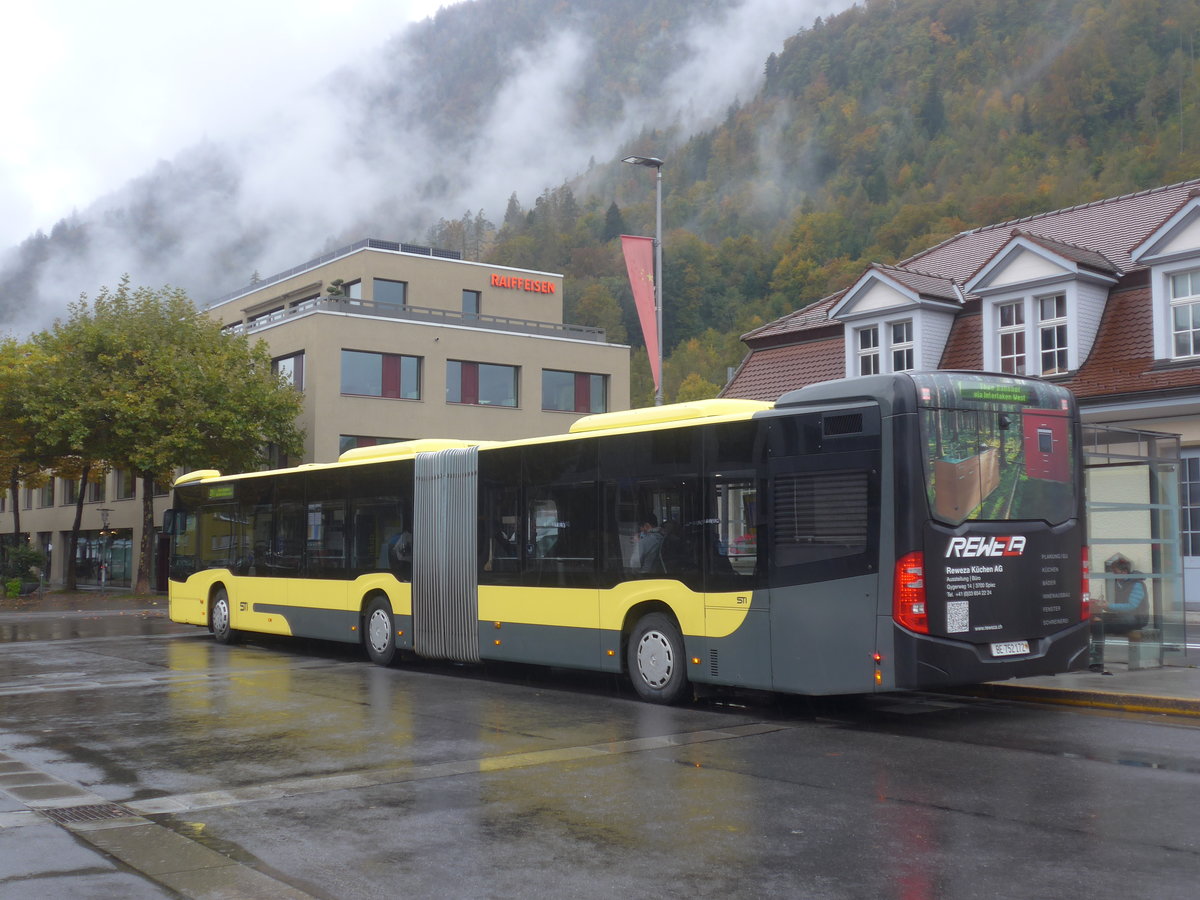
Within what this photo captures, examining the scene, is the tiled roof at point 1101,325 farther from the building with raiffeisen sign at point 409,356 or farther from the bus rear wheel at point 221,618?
the building with raiffeisen sign at point 409,356

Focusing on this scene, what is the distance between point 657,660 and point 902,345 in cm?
1325

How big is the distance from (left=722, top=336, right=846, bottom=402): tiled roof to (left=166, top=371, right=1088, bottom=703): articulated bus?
11.5 meters

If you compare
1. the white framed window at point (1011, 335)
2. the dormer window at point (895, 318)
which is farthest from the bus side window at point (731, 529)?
the white framed window at point (1011, 335)

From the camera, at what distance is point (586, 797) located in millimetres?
8094

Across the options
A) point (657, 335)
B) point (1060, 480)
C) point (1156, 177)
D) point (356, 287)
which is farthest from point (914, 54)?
point (1060, 480)

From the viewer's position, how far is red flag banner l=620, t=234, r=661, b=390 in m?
22.4

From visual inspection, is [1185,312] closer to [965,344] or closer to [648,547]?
[965,344]

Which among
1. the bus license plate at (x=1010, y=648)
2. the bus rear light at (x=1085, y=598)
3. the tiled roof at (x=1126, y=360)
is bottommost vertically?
the bus license plate at (x=1010, y=648)

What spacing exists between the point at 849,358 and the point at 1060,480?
13748mm

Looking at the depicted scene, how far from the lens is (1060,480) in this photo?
11.8 meters

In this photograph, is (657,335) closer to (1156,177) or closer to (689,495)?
(689,495)

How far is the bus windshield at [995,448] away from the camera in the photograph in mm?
10898

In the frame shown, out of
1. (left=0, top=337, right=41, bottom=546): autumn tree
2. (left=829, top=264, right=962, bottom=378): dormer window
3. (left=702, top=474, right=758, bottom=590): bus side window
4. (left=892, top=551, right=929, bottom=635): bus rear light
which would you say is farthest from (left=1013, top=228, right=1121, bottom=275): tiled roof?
(left=0, top=337, right=41, bottom=546): autumn tree

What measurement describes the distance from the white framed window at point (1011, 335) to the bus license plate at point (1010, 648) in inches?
490
